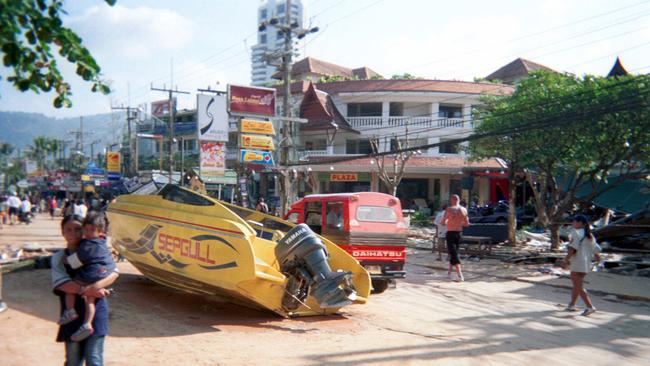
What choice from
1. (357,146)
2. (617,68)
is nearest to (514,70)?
(617,68)

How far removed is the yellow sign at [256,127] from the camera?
82.3 ft

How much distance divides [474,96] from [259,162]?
56.8 ft

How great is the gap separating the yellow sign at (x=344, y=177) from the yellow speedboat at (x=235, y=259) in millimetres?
27325

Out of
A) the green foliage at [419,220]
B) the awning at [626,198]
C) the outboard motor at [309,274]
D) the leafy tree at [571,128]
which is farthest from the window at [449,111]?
the outboard motor at [309,274]

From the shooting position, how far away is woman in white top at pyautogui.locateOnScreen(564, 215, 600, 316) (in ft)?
29.8

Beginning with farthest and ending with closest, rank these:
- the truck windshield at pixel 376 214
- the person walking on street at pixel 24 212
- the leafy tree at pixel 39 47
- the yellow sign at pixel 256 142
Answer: the person walking on street at pixel 24 212, the yellow sign at pixel 256 142, the truck windshield at pixel 376 214, the leafy tree at pixel 39 47

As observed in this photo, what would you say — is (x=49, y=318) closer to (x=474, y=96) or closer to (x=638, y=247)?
(x=638, y=247)

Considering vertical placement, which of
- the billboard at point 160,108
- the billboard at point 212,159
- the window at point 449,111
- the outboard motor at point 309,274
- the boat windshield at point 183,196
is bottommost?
the outboard motor at point 309,274

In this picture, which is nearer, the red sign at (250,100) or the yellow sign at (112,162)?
Answer: the red sign at (250,100)

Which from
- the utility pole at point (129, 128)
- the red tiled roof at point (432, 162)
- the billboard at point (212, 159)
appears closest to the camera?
the billboard at point (212, 159)

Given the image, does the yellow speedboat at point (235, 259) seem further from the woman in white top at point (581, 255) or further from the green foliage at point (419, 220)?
the green foliage at point (419, 220)

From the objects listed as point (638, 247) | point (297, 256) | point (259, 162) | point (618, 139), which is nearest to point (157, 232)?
point (297, 256)

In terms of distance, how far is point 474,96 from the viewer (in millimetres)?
35844

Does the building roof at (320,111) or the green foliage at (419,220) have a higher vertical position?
the building roof at (320,111)
